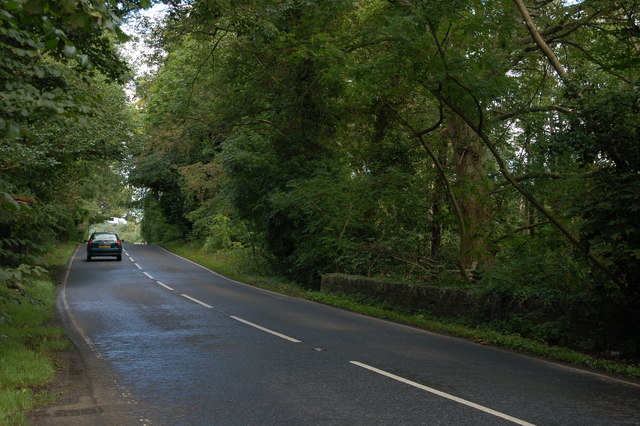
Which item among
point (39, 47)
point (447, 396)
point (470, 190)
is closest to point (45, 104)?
point (39, 47)

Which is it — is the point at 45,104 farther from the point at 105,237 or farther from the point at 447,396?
the point at 105,237

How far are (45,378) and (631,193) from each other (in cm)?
851

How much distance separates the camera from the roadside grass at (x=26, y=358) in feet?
19.0

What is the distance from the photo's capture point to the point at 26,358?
7812 millimetres

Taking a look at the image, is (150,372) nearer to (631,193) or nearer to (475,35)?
(631,193)

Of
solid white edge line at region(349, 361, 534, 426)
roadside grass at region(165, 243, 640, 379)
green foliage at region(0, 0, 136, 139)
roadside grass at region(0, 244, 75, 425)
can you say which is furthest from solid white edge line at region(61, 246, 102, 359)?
roadside grass at region(165, 243, 640, 379)

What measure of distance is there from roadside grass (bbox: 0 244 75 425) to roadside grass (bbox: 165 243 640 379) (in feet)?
23.9

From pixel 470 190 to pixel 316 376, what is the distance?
799cm

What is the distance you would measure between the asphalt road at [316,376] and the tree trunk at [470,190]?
342 centimetres

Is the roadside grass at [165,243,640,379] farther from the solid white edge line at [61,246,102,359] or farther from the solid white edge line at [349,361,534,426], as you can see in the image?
the solid white edge line at [61,246,102,359]

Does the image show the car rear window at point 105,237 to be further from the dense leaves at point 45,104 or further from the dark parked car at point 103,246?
the dense leaves at point 45,104

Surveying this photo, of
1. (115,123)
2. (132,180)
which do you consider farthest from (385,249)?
(132,180)

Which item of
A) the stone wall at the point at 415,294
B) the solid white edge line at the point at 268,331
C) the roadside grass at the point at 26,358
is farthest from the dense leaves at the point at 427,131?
the roadside grass at the point at 26,358

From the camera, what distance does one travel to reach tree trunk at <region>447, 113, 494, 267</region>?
555 inches
